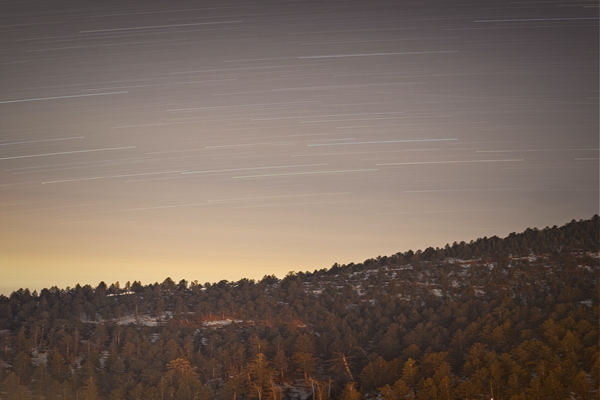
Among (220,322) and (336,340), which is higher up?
(220,322)

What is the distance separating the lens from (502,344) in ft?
374

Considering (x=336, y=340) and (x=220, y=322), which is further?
(x=220, y=322)

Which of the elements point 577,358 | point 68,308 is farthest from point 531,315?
point 68,308

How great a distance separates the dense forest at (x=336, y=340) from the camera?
9831 cm

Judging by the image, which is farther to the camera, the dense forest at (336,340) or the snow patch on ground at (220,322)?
the snow patch on ground at (220,322)

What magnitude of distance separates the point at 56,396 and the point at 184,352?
26806mm

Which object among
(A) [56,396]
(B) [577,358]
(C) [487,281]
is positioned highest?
(C) [487,281]

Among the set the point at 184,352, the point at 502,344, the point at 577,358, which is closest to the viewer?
the point at 577,358

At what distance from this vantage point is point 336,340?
128m

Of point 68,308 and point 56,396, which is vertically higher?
point 68,308

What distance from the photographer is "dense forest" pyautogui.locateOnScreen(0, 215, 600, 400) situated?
98.3m

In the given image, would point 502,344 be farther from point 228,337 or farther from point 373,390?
point 228,337

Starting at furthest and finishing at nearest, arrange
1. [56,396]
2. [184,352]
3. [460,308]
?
[460,308]
[184,352]
[56,396]

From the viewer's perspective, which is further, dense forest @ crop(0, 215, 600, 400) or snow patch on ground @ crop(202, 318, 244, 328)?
snow patch on ground @ crop(202, 318, 244, 328)
